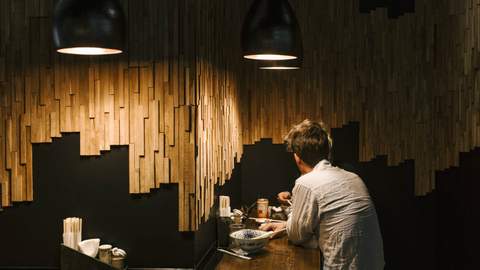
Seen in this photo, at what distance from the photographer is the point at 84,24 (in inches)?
84.5

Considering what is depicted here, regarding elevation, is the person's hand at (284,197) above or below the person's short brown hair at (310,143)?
below

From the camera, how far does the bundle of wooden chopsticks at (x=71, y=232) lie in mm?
3000

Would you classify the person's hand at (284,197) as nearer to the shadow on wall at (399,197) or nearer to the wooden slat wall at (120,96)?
the shadow on wall at (399,197)

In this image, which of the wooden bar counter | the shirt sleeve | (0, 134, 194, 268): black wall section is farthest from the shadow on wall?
(0, 134, 194, 268): black wall section

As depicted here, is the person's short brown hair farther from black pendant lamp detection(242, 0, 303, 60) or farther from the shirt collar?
black pendant lamp detection(242, 0, 303, 60)

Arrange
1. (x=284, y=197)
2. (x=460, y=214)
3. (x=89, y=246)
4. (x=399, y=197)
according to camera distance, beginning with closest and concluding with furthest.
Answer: (x=89, y=246)
(x=284, y=197)
(x=460, y=214)
(x=399, y=197)

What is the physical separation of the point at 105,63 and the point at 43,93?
39 cm

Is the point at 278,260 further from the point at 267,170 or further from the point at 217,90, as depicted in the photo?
the point at 267,170

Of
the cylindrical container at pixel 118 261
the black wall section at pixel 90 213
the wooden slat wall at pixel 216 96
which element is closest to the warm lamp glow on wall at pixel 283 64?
the wooden slat wall at pixel 216 96

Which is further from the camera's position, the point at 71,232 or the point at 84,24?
the point at 71,232

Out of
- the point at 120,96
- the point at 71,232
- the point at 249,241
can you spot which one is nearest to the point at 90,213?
the point at 71,232

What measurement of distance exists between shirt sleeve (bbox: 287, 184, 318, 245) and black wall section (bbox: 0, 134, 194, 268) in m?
0.64

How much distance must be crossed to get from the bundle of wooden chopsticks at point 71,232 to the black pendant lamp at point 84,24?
1.15 metres

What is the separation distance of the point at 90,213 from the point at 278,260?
3.65 ft
